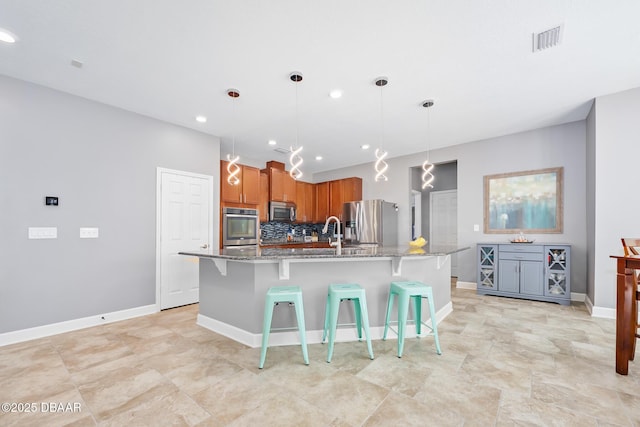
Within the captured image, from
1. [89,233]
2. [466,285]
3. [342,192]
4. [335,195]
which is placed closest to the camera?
[89,233]

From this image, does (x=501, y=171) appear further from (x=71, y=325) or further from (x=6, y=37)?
(x=71, y=325)

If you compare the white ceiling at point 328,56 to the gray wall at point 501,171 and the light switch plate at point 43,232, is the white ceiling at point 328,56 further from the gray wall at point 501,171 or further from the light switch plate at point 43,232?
the light switch plate at point 43,232

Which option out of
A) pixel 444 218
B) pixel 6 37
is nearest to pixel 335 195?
pixel 444 218

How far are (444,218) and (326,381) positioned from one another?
18.4 ft

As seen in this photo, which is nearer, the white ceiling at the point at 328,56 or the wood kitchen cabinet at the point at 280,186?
the white ceiling at the point at 328,56

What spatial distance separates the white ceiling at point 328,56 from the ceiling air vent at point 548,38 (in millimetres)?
50

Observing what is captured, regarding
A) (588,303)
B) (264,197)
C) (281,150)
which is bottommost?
(588,303)

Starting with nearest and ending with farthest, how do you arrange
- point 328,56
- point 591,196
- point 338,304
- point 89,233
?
1. point 338,304
2. point 328,56
3. point 89,233
4. point 591,196

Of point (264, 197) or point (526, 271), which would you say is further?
point (264, 197)

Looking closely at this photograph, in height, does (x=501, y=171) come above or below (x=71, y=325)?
above

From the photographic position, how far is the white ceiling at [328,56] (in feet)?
6.54

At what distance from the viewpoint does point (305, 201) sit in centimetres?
672

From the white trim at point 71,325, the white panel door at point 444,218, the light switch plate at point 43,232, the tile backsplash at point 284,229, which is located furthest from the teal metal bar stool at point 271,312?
the white panel door at point 444,218

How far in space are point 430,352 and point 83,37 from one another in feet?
13.0
